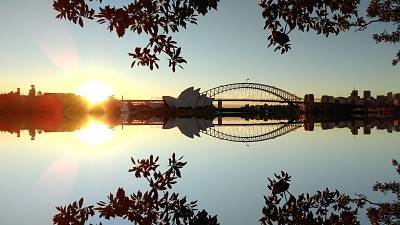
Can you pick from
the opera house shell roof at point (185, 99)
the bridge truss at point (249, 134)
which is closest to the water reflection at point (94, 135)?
the bridge truss at point (249, 134)

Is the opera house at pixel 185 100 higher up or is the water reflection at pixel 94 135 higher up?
the opera house at pixel 185 100

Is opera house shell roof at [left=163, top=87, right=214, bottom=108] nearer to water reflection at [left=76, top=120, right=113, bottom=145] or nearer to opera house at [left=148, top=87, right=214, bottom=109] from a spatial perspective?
opera house at [left=148, top=87, right=214, bottom=109]

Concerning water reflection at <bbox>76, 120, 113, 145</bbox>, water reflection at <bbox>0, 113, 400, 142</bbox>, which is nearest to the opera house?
water reflection at <bbox>0, 113, 400, 142</bbox>

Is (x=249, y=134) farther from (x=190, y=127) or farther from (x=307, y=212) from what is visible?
(x=307, y=212)

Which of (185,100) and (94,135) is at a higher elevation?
(185,100)

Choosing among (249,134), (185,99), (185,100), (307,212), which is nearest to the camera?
(307,212)

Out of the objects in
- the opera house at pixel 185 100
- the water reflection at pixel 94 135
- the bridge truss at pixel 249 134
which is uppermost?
the opera house at pixel 185 100

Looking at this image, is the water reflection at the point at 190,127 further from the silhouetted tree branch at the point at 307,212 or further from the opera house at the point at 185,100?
the opera house at the point at 185,100

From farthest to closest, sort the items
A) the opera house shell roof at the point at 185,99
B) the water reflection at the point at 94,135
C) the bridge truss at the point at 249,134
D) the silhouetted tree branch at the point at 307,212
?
A: 1. the opera house shell roof at the point at 185,99
2. the bridge truss at the point at 249,134
3. the water reflection at the point at 94,135
4. the silhouetted tree branch at the point at 307,212

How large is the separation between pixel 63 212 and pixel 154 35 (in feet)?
10.3

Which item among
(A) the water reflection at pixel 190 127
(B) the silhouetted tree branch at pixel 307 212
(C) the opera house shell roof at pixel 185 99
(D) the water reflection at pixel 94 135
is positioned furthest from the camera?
(C) the opera house shell roof at pixel 185 99

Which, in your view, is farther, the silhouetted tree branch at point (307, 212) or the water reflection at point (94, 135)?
the water reflection at point (94, 135)

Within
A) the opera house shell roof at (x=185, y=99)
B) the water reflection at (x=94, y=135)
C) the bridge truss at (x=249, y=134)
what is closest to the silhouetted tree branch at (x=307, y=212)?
the water reflection at (x=94, y=135)

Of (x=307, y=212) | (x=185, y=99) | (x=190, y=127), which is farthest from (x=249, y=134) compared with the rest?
(x=185, y=99)
